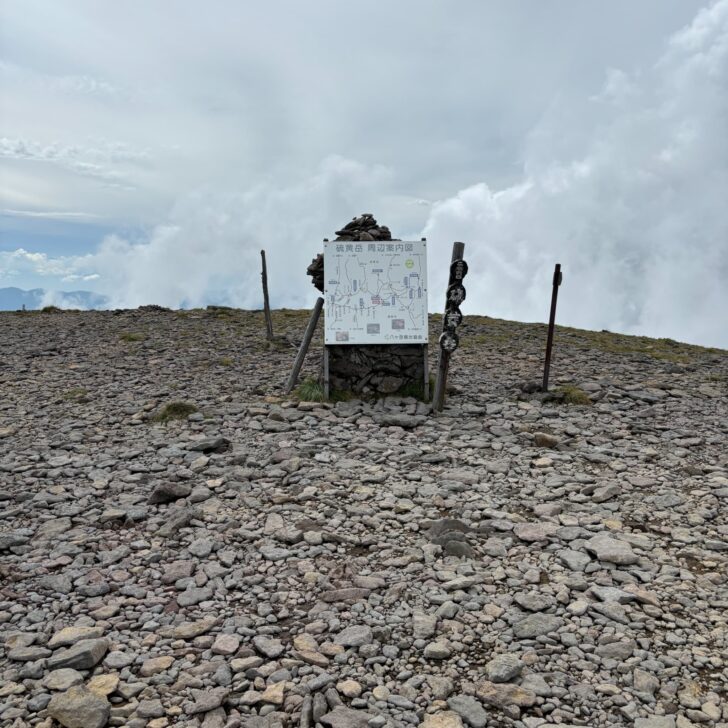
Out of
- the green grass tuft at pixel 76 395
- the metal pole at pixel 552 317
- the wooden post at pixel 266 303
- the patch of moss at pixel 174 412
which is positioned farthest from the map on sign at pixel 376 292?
the wooden post at pixel 266 303

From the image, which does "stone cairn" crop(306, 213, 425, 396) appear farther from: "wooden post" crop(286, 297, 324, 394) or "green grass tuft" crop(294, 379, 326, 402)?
"wooden post" crop(286, 297, 324, 394)

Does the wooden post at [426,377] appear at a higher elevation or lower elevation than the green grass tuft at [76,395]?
higher

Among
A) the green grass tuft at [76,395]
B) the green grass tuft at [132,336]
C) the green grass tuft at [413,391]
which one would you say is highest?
the green grass tuft at [132,336]

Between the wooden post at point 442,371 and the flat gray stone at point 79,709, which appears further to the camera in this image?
the wooden post at point 442,371

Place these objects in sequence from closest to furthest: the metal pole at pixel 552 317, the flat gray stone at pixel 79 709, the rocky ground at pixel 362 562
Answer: the flat gray stone at pixel 79 709 → the rocky ground at pixel 362 562 → the metal pole at pixel 552 317

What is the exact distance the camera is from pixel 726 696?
17.0ft

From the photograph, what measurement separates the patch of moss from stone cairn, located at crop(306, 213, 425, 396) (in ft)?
11.9

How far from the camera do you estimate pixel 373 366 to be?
51.2 feet

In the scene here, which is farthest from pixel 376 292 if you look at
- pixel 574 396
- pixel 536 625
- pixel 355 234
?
pixel 536 625

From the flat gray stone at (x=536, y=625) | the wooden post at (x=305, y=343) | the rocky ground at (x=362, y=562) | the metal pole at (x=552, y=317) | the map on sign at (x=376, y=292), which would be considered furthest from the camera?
the wooden post at (x=305, y=343)

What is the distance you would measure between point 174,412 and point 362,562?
7699 mm

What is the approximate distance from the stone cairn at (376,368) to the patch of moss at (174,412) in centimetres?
362

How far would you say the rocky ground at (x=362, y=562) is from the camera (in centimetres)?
525

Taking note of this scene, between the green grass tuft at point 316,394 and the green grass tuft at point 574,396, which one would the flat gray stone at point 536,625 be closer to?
the green grass tuft at point 316,394
